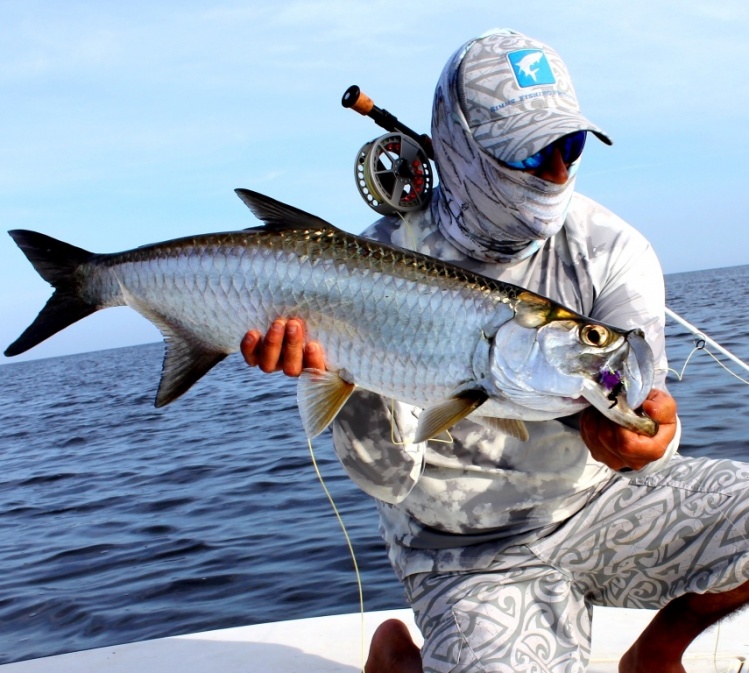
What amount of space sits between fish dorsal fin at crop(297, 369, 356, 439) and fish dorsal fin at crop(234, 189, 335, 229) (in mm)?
478

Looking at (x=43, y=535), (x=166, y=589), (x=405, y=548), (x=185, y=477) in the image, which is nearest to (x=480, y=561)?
(x=405, y=548)

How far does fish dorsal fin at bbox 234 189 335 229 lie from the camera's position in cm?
276

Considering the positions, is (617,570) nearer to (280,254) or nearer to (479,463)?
(479,463)

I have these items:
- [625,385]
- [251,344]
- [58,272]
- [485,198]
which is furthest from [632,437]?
[58,272]

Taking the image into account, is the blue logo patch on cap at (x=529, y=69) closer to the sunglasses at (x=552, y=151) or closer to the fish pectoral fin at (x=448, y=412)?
the sunglasses at (x=552, y=151)

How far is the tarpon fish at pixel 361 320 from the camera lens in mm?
2500

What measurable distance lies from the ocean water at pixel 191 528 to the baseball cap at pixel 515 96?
361 cm

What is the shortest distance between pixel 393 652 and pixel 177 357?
1615 millimetres

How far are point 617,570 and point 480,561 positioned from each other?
0.51 m

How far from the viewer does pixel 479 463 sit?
10.5ft

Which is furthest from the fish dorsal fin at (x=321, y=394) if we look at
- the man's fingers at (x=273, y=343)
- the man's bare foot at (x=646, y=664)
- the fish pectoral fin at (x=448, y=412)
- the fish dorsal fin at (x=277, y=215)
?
the man's bare foot at (x=646, y=664)

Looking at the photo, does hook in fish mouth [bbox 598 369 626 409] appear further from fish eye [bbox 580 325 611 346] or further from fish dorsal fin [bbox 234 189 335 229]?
fish dorsal fin [bbox 234 189 335 229]

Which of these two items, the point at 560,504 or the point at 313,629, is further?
the point at 313,629

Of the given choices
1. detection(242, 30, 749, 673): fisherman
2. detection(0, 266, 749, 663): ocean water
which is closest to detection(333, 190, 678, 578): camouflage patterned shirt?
detection(242, 30, 749, 673): fisherman
